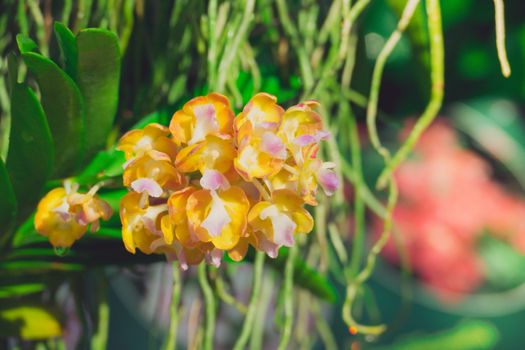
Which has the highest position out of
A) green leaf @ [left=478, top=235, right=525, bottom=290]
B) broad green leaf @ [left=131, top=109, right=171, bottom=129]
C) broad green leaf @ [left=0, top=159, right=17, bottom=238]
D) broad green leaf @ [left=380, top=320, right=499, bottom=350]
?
broad green leaf @ [left=131, top=109, right=171, bottom=129]

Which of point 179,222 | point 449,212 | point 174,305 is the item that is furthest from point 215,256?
point 449,212

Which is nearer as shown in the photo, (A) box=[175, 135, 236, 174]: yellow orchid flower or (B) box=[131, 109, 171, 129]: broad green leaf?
(A) box=[175, 135, 236, 174]: yellow orchid flower

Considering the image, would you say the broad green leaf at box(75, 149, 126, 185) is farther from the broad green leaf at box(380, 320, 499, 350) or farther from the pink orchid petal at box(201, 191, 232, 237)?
the broad green leaf at box(380, 320, 499, 350)

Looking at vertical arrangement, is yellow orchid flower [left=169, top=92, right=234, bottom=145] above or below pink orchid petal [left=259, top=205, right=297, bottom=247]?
above

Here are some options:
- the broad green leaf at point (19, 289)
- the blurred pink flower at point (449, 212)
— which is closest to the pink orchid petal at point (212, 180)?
the broad green leaf at point (19, 289)

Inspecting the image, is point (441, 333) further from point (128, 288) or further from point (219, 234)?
point (219, 234)

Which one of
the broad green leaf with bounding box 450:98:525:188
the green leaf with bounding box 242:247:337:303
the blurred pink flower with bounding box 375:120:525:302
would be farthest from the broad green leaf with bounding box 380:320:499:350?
the green leaf with bounding box 242:247:337:303

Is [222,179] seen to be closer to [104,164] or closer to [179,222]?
[179,222]
